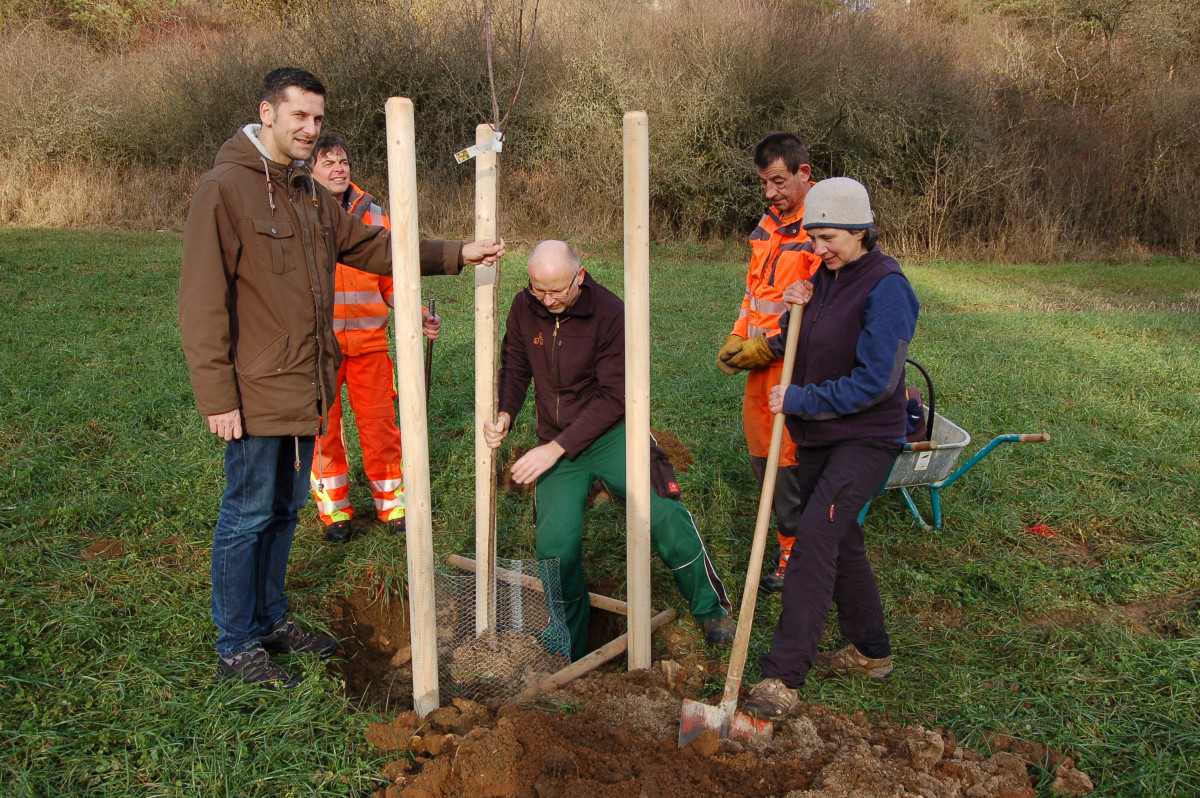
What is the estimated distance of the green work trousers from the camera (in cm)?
359

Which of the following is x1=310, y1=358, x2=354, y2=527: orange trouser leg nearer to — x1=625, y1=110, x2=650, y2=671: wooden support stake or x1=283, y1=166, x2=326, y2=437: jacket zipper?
x1=283, y1=166, x2=326, y2=437: jacket zipper

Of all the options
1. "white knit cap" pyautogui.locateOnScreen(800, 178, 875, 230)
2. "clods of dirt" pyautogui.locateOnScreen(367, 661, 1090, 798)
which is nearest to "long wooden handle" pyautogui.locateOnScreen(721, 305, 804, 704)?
"clods of dirt" pyautogui.locateOnScreen(367, 661, 1090, 798)

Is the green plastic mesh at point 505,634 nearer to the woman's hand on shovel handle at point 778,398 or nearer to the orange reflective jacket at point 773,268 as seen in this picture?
the woman's hand on shovel handle at point 778,398

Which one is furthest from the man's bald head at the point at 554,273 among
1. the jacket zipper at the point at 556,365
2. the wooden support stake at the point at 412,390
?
the wooden support stake at the point at 412,390

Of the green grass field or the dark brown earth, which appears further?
the green grass field

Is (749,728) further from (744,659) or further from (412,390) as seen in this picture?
(412,390)

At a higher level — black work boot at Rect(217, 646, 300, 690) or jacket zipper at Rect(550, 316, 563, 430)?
jacket zipper at Rect(550, 316, 563, 430)

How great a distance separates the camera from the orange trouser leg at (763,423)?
13.3 ft

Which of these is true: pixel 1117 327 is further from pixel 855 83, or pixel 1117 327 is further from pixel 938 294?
pixel 855 83

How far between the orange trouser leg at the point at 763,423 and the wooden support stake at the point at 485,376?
1.46 metres

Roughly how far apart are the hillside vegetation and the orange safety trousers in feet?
39.4

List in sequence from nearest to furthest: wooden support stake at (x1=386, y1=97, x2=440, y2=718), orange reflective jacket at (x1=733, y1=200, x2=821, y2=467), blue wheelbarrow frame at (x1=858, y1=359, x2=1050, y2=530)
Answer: wooden support stake at (x1=386, y1=97, x2=440, y2=718), orange reflective jacket at (x1=733, y1=200, x2=821, y2=467), blue wheelbarrow frame at (x1=858, y1=359, x2=1050, y2=530)

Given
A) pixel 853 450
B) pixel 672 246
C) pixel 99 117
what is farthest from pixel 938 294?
pixel 99 117

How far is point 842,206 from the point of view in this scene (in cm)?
296
